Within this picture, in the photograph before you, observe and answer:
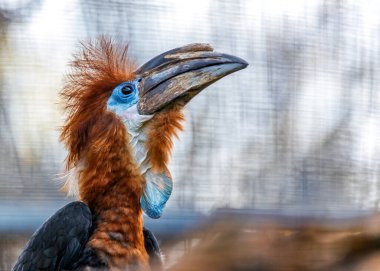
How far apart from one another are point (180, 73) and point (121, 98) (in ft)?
0.59

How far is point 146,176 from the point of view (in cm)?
140

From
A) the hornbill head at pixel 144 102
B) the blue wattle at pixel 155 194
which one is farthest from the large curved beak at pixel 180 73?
the blue wattle at pixel 155 194

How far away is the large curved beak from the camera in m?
1.23

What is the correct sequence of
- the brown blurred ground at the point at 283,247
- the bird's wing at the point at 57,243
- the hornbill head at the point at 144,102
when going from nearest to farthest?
1. the brown blurred ground at the point at 283,247
2. the bird's wing at the point at 57,243
3. the hornbill head at the point at 144,102

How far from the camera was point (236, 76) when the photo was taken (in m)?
1.28

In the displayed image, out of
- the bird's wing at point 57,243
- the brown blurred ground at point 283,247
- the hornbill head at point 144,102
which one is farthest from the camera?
the hornbill head at point 144,102

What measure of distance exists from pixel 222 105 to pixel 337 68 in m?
0.22

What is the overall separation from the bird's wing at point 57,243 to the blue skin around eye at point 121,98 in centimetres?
25

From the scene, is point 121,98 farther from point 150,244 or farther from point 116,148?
point 150,244

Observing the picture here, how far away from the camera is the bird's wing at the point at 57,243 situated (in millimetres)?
1221

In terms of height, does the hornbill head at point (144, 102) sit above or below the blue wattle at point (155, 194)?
above

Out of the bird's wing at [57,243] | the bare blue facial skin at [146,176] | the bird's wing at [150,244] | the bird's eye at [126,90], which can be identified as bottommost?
the bird's wing at [150,244]

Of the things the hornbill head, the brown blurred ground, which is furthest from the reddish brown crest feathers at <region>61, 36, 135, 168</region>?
the brown blurred ground

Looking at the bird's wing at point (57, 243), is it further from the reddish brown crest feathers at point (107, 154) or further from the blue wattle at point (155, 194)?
the blue wattle at point (155, 194)
